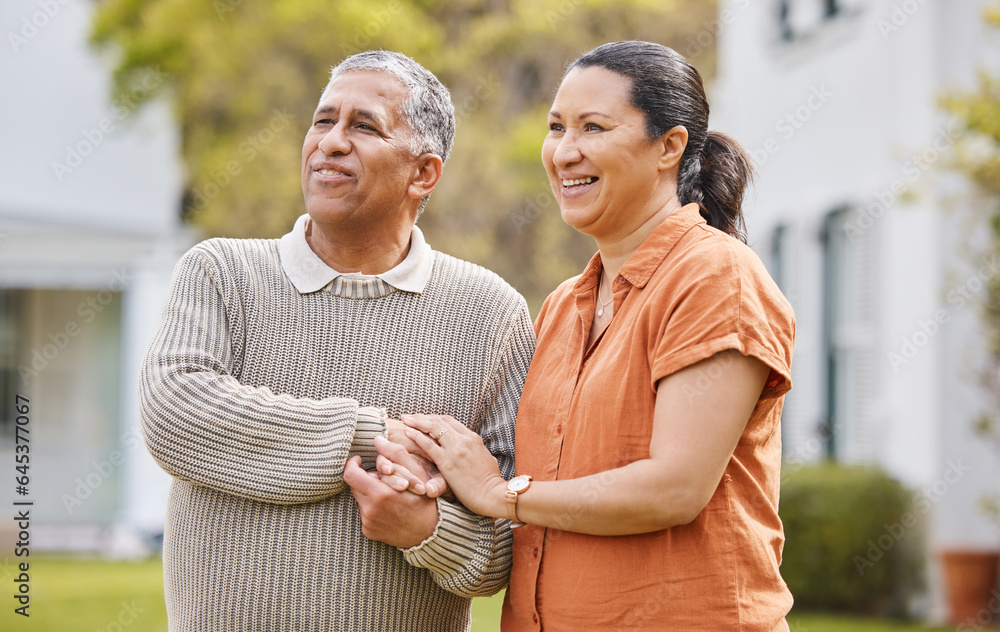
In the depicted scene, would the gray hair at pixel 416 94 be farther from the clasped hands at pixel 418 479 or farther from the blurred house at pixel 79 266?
the blurred house at pixel 79 266

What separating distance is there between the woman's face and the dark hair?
0.09 feet

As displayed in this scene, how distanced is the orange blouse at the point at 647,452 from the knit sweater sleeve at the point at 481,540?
0.12 metres

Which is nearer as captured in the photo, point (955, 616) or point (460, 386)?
point (460, 386)

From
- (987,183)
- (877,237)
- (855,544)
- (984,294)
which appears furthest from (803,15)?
(855,544)

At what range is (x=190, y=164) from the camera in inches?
530

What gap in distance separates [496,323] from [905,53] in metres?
5.74

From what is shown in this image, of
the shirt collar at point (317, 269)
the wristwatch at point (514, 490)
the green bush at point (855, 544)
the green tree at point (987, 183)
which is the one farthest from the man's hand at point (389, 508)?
the green bush at point (855, 544)

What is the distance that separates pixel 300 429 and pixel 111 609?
566 centimetres

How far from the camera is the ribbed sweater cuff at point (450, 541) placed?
248 cm

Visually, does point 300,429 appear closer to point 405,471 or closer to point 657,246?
point 405,471

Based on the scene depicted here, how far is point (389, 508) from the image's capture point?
8.02 ft

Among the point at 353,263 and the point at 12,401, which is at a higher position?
the point at 353,263

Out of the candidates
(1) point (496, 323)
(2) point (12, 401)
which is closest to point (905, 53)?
(1) point (496, 323)

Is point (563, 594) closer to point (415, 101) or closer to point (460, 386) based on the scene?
point (460, 386)
